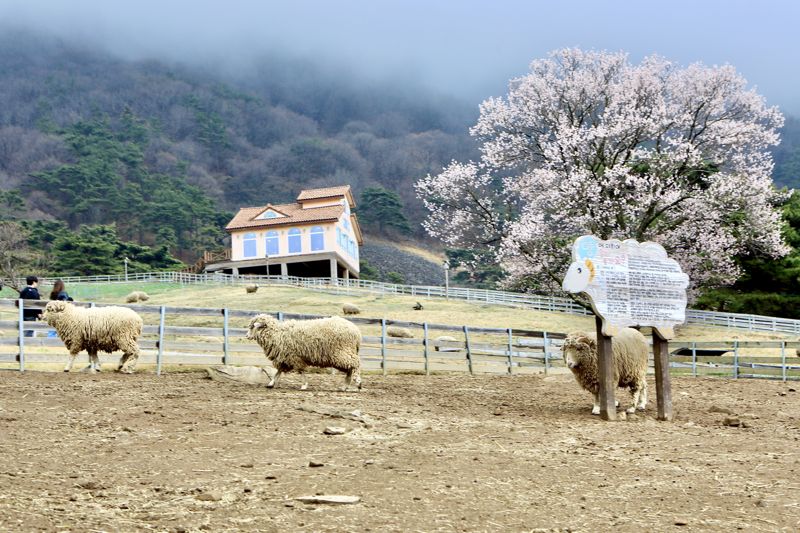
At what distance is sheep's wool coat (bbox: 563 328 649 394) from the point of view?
13.3 m

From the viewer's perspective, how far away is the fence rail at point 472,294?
37.2 m

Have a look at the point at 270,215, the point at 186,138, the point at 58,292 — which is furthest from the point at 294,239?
the point at 186,138

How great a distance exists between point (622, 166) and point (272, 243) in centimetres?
3188

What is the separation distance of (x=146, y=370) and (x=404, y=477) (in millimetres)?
9815

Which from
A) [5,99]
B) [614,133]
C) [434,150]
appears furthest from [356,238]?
[5,99]

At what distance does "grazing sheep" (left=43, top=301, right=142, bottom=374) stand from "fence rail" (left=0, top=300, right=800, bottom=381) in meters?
0.49

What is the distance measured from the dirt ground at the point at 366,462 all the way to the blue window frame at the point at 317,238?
42.2 metres

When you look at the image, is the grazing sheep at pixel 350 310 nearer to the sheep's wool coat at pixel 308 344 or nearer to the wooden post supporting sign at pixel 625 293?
the sheep's wool coat at pixel 308 344

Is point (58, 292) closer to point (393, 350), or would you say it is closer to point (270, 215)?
point (393, 350)

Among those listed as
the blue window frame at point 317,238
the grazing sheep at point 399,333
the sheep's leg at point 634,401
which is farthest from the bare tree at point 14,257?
the sheep's leg at point 634,401

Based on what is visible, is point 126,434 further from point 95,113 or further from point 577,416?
point 95,113

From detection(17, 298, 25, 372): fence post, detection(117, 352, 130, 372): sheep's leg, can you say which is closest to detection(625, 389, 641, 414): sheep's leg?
detection(117, 352, 130, 372): sheep's leg

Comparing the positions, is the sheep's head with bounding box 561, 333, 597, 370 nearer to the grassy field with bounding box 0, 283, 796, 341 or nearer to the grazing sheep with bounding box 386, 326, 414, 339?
the grazing sheep with bounding box 386, 326, 414, 339

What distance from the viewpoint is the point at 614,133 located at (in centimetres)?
2931
